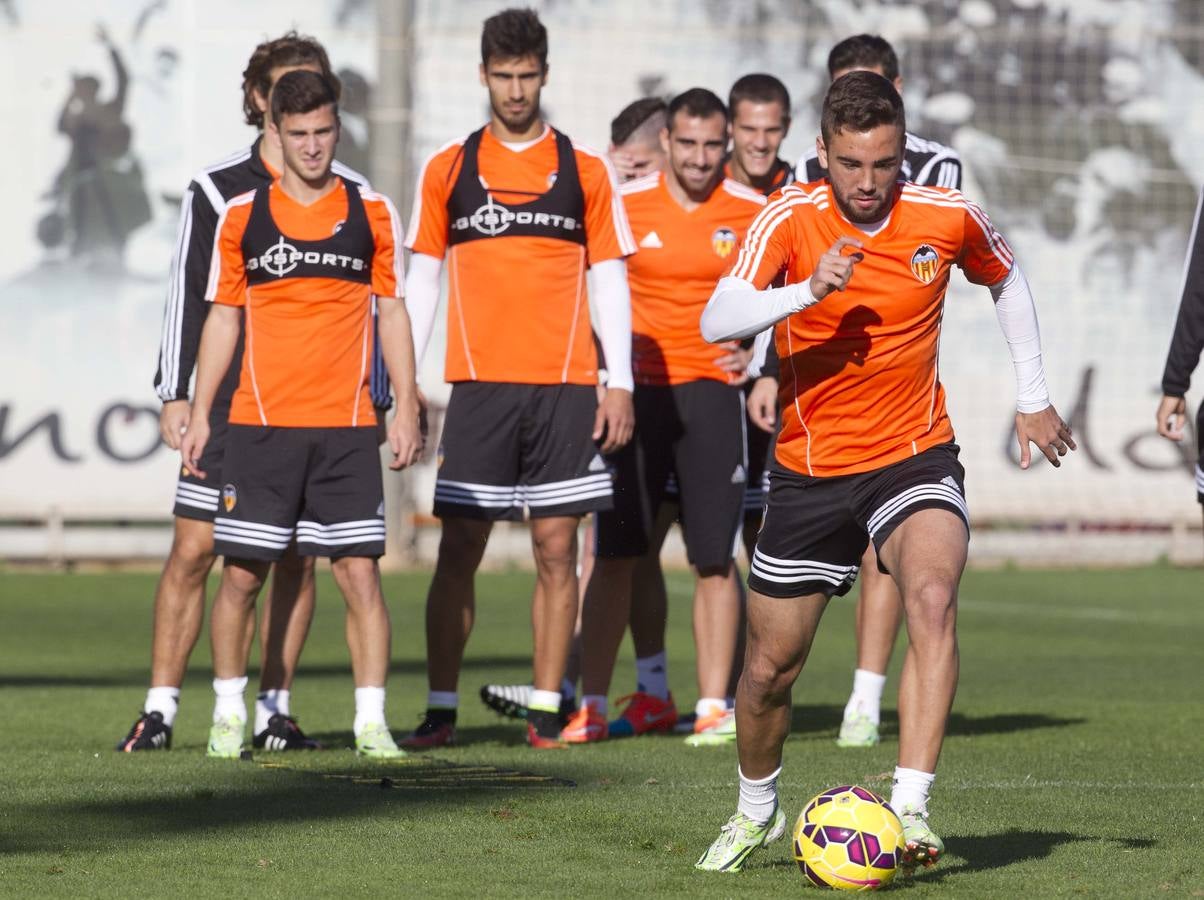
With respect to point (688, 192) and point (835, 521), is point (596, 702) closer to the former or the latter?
point (688, 192)

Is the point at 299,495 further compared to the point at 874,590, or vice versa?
the point at 874,590

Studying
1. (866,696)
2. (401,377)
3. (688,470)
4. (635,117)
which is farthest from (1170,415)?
(635,117)

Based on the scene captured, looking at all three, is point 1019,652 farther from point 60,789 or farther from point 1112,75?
point 1112,75

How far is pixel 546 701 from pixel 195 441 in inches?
64.0

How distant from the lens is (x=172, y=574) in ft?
24.6

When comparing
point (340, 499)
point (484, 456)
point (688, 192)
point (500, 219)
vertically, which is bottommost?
point (340, 499)

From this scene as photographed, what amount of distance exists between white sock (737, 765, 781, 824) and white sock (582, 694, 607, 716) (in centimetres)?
267

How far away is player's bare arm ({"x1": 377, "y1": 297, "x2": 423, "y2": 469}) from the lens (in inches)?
278

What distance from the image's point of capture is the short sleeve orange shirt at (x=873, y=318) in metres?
5.21

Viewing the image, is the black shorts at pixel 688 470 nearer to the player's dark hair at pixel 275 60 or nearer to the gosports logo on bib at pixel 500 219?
the gosports logo on bib at pixel 500 219

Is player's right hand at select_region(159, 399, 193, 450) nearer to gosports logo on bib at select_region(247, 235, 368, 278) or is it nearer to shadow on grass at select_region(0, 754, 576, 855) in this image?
gosports logo on bib at select_region(247, 235, 368, 278)

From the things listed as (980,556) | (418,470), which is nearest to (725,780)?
(418,470)

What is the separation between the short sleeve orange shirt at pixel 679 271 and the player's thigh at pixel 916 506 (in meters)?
2.81

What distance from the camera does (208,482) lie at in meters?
7.39
